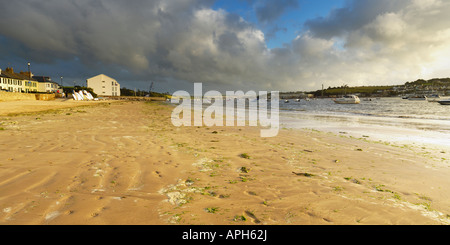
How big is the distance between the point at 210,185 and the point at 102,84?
11173 cm

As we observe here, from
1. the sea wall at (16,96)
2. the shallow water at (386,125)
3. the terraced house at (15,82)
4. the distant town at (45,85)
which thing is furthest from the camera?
the distant town at (45,85)

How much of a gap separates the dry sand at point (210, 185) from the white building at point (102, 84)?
104 m

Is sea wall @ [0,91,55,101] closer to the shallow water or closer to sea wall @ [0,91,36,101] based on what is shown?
sea wall @ [0,91,36,101]

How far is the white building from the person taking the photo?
3686 inches

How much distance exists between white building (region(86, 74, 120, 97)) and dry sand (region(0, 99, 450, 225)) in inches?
4075

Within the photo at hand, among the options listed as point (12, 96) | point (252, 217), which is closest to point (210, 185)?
point (252, 217)

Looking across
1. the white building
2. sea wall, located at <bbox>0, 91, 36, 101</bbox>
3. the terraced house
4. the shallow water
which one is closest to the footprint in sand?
the shallow water

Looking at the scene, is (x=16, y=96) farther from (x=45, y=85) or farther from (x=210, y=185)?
(x=45, y=85)

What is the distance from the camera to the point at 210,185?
4344mm

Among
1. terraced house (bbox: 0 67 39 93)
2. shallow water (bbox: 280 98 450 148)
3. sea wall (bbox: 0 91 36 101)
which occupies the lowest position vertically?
shallow water (bbox: 280 98 450 148)

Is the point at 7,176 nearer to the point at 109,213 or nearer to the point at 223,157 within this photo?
the point at 109,213

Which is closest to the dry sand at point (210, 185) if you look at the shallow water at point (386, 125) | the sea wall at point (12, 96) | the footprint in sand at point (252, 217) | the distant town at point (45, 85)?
the footprint in sand at point (252, 217)

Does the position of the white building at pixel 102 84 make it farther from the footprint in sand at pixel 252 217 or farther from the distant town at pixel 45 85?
the footprint in sand at pixel 252 217

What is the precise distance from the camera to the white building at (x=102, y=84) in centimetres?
9362
